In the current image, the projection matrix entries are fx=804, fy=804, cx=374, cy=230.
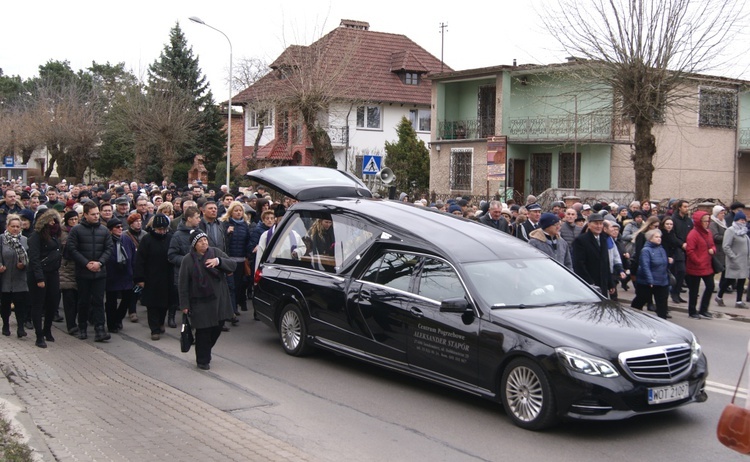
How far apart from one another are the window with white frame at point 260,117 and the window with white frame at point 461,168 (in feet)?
43.6

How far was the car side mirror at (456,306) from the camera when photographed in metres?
7.68

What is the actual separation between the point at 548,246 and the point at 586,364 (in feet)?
15.5

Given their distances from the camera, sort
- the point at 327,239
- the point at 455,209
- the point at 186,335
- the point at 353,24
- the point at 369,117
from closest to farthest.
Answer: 1. the point at 186,335
2. the point at 327,239
3. the point at 455,209
4. the point at 369,117
5. the point at 353,24

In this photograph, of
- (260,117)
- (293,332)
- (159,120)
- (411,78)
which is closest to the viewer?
(293,332)

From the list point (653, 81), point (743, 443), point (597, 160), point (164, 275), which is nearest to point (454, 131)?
point (597, 160)

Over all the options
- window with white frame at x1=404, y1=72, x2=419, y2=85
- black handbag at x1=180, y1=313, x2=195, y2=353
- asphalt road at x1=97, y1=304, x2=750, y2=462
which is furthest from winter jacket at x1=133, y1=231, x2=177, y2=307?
window with white frame at x1=404, y1=72, x2=419, y2=85

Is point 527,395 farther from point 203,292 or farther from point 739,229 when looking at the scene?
point 739,229

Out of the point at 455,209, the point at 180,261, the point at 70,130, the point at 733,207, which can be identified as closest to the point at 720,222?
the point at 733,207

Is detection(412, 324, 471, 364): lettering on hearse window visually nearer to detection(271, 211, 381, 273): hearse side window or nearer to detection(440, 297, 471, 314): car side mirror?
detection(440, 297, 471, 314): car side mirror

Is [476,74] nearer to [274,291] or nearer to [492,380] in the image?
[274,291]

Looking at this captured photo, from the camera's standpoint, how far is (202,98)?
53281mm

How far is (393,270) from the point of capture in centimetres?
891

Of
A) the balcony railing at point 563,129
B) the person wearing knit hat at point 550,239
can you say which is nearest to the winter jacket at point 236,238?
the person wearing knit hat at point 550,239

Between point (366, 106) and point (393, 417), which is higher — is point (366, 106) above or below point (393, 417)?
above
